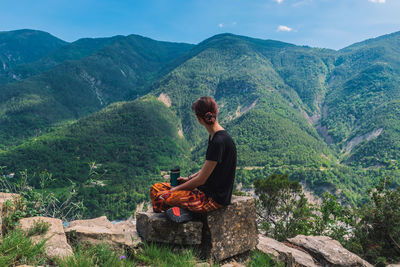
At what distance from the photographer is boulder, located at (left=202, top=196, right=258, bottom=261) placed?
167 inches

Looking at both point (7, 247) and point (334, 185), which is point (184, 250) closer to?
point (7, 247)

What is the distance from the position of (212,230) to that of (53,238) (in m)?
2.54

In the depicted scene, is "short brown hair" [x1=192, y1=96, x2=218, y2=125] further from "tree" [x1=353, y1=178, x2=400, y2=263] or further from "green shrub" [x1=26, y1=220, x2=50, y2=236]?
"tree" [x1=353, y1=178, x2=400, y2=263]

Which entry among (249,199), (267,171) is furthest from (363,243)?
(267,171)

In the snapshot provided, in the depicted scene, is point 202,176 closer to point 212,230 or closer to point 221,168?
point 221,168

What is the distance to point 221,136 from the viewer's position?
3.90m

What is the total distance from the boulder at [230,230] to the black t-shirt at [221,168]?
333 mm

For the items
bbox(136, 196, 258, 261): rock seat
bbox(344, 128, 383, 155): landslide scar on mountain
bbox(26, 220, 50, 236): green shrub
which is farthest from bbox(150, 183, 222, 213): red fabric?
bbox(344, 128, 383, 155): landslide scar on mountain

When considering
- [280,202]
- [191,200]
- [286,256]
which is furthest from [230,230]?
[280,202]

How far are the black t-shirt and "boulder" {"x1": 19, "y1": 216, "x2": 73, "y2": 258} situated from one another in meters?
2.28

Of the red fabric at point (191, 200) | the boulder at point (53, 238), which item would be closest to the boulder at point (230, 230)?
the red fabric at point (191, 200)

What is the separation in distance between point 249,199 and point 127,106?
186m

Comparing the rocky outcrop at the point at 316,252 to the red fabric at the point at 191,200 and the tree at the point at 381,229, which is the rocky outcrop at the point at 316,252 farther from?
the tree at the point at 381,229

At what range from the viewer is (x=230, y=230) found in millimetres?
Answer: 4457
